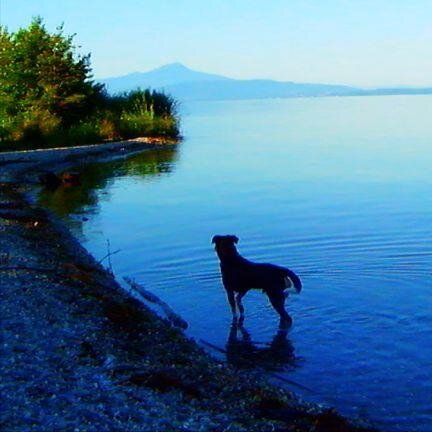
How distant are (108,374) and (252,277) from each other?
4.12 m

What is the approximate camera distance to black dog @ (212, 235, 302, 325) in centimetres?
1177

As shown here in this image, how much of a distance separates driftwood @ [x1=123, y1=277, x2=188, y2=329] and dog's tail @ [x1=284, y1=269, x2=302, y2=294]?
182 cm

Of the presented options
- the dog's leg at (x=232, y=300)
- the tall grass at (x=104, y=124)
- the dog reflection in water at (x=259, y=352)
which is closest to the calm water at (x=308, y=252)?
the dog reflection in water at (x=259, y=352)

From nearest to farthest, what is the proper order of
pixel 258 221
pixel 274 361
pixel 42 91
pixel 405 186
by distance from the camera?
pixel 274 361 < pixel 258 221 < pixel 405 186 < pixel 42 91

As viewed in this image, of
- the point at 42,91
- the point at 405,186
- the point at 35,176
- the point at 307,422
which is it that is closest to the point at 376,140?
the point at 42,91

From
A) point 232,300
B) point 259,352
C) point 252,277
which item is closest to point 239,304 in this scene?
point 232,300

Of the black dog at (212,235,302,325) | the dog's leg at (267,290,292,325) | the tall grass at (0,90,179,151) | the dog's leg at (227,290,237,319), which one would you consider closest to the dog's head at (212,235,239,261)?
the black dog at (212,235,302,325)

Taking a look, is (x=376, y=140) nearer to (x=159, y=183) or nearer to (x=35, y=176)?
(x=159, y=183)

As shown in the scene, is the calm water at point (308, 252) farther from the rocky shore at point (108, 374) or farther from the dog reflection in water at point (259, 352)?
the rocky shore at point (108, 374)

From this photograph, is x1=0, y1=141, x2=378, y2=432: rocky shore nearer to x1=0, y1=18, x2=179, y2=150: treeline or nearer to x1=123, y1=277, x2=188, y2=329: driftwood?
x1=123, y1=277, x2=188, y2=329: driftwood

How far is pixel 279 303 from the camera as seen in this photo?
12141mm

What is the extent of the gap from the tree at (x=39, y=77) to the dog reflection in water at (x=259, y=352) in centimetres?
3650

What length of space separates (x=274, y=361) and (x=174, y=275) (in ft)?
18.4

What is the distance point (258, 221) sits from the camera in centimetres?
2262
